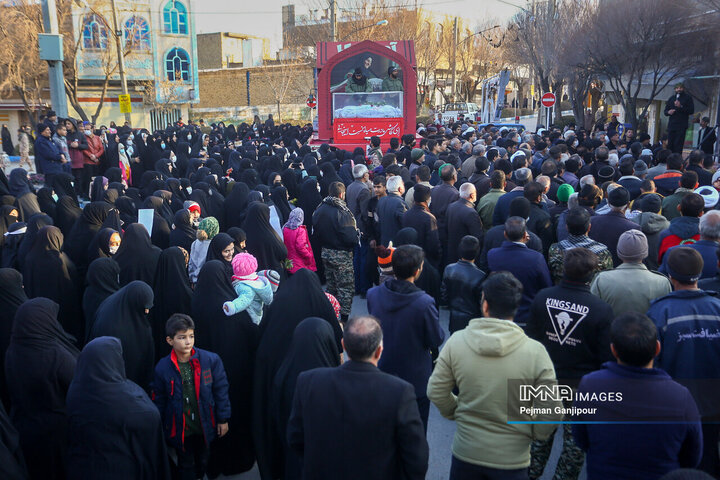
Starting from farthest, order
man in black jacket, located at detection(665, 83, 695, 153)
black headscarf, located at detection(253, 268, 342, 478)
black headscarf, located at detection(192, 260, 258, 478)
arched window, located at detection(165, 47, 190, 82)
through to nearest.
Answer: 1. arched window, located at detection(165, 47, 190, 82)
2. man in black jacket, located at detection(665, 83, 695, 153)
3. black headscarf, located at detection(192, 260, 258, 478)
4. black headscarf, located at detection(253, 268, 342, 478)

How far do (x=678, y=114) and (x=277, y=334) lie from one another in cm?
1278

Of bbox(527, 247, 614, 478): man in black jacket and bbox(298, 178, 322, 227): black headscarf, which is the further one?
bbox(298, 178, 322, 227): black headscarf

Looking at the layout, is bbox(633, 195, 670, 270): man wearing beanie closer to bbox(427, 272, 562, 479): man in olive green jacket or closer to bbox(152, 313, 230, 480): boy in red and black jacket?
bbox(427, 272, 562, 479): man in olive green jacket

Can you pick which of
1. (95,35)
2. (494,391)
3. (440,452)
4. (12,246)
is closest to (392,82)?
(12,246)

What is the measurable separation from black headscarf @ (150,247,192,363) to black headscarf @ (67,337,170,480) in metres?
1.66

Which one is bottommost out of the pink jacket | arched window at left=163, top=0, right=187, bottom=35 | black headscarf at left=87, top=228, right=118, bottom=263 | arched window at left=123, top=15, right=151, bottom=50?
the pink jacket

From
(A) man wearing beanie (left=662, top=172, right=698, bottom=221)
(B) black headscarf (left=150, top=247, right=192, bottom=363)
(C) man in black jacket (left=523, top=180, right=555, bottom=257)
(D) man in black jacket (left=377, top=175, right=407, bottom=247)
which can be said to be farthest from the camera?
(D) man in black jacket (left=377, top=175, right=407, bottom=247)

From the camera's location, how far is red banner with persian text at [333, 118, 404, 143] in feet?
61.7

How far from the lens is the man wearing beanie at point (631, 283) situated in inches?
153

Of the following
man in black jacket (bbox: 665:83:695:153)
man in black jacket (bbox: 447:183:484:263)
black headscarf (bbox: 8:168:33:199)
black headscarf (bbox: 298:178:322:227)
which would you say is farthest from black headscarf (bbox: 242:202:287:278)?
man in black jacket (bbox: 665:83:695:153)

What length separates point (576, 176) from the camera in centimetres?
843

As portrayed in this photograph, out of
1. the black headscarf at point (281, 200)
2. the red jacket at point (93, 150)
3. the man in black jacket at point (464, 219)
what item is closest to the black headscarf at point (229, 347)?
the man in black jacket at point (464, 219)

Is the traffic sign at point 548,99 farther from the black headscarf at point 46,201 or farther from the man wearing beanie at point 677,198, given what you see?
the black headscarf at point 46,201

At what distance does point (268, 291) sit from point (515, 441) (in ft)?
7.26
